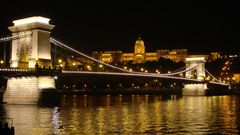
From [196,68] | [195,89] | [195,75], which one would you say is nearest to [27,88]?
[195,89]

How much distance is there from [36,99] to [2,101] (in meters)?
6.13

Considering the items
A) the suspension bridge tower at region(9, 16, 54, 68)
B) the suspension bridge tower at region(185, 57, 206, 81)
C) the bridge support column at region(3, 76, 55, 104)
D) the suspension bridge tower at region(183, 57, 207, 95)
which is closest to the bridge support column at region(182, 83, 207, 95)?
the suspension bridge tower at region(183, 57, 207, 95)

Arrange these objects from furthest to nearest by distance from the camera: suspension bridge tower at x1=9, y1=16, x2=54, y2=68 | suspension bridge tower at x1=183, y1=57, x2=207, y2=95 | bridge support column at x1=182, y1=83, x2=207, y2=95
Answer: suspension bridge tower at x1=183, y1=57, x2=207, y2=95 < bridge support column at x1=182, y1=83, x2=207, y2=95 < suspension bridge tower at x1=9, y1=16, x2=54, y2=68

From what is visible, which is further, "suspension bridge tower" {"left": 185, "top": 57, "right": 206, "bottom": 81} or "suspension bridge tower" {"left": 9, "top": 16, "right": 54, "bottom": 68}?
"suspension bridge tower" {"left": 185, "top": 57, "right": 206, "bottom": 81}

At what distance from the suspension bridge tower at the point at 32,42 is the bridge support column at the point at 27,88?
2030 millimetres

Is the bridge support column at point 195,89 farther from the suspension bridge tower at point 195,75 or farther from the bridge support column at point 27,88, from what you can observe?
the bridge support column at point 27,88

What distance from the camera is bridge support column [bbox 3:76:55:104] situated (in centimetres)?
4953

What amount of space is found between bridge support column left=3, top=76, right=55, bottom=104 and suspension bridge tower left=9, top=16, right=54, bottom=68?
6.66 ft

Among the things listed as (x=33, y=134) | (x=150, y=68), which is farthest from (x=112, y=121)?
(x=150, y=68)

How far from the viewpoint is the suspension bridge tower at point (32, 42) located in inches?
2042

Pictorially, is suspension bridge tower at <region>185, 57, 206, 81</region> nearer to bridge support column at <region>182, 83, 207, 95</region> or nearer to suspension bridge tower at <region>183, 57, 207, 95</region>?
suspension bridge tower at <region>183, 57, 207, 95</region>

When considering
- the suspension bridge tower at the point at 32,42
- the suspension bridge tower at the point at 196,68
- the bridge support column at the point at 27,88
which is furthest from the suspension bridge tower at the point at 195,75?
the bridge support column at the point at 27,88

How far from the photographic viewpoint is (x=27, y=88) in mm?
50375

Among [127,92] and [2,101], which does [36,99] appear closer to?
[2,101]
